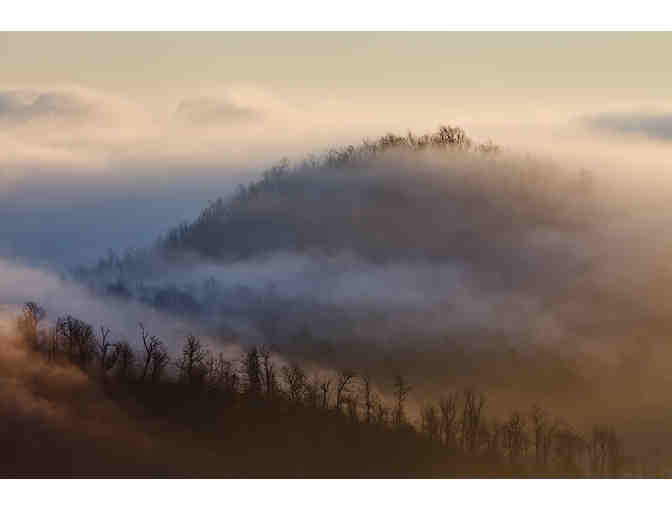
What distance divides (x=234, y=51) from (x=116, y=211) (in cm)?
137

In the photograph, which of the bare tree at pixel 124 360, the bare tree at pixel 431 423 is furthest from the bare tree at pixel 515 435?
the bare tree at pixel 124 360

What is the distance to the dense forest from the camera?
264 inches

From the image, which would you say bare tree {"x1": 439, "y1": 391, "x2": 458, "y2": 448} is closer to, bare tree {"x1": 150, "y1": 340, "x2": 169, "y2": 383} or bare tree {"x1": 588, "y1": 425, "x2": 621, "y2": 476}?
bare tree {"x1": 588, "y1": 425, "x2": 621, "y2": 476}

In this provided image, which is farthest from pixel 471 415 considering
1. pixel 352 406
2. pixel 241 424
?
pixel 241 424

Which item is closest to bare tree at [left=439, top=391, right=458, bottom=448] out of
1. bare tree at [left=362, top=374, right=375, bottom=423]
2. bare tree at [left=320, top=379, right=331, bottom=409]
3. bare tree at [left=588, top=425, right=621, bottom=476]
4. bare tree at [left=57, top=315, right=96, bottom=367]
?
bare tree at [left=362, top=374, right=375, bottom=423]

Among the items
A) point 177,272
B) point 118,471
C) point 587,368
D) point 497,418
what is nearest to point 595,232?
point 587,368

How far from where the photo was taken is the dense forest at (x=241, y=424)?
22.0ft

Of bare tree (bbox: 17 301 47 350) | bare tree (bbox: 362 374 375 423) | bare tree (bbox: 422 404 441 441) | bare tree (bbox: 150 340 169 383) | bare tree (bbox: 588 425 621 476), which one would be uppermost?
bare tree (bbox: 17 301 47 350)

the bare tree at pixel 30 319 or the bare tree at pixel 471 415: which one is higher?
the bare tree at pixel 30 319

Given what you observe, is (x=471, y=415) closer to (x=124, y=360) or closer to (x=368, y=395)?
(x=368, y=395)

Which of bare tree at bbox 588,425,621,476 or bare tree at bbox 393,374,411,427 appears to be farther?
bare tree at bbox 393,374,411,427

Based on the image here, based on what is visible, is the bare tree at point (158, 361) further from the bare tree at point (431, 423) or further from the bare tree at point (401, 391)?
the bare tree at point (431, 423)

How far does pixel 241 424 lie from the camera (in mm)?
6797

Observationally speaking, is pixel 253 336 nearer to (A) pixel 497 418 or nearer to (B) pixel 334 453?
(B) pixel 334 453
